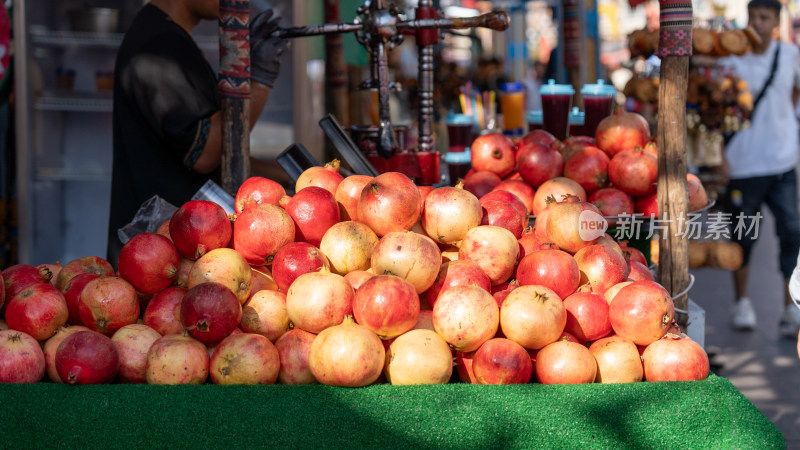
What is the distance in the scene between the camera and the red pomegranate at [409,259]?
1908 mm

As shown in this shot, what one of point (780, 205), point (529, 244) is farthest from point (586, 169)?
point (780, 205)

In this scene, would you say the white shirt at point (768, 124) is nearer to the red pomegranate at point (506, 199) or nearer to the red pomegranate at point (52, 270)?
the red pomegranate at point (506, 199)

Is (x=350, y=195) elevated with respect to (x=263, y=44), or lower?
lower

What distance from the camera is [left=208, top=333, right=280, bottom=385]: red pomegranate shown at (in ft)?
5.77

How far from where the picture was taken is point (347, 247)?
203cm

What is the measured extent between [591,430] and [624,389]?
0.47 ft

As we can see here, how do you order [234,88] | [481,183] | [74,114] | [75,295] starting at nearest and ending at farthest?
[75,295]
[234,88]
[481,183]
[74,114]

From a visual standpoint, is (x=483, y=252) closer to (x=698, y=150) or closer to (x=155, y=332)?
(x=155, y=332)

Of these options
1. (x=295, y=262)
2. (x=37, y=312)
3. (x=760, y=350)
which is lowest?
(x=760, y=350)

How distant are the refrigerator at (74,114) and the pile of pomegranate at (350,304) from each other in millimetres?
3294

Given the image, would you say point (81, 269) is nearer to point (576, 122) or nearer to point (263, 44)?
point (263, 44)

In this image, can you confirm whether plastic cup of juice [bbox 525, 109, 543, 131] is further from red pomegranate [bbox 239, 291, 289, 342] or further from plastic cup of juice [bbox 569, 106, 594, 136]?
red pomegranate [bbox 239, 291, 289, 342]

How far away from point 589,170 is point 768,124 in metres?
3.23

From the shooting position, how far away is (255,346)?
70.3 inches
